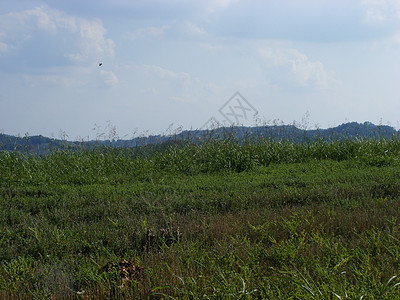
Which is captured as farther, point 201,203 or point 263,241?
point 201,203

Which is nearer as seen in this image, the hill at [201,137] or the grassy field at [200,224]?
the grassy field at [200,224]

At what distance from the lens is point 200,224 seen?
567 centimetres

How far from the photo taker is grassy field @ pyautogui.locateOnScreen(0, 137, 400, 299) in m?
3.64

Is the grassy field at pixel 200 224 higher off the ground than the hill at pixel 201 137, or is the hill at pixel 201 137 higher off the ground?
the hill at pixel 201 137

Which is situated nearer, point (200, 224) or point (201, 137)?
point (200, 224)

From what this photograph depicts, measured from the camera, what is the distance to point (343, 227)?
17.0 feet

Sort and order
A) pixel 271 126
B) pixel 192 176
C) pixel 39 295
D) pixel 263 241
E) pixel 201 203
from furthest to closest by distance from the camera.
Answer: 1. pixel 271 126
2. pixel 192 176
3. pixel 201 203
4. pixel 263 241
5. pixel 39 295

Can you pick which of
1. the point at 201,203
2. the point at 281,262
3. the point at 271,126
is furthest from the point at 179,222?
the point at 271,126

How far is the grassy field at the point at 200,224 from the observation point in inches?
143

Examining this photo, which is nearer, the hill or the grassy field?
the grassy field

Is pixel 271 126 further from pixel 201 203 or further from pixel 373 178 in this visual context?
pixel 201 203

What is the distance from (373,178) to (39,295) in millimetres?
6972

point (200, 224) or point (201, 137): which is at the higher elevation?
point (201, 137)

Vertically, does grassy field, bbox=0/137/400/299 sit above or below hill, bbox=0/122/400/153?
below
